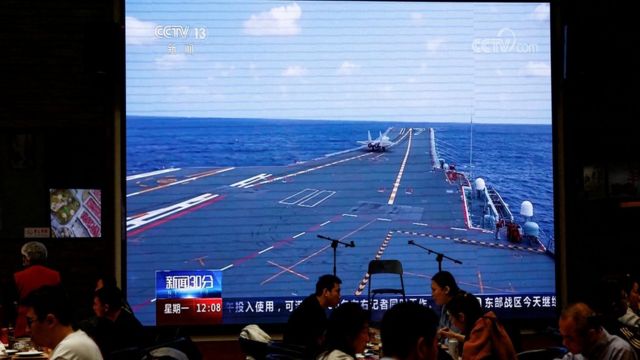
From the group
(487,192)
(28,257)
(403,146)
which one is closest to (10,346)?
(28,257)

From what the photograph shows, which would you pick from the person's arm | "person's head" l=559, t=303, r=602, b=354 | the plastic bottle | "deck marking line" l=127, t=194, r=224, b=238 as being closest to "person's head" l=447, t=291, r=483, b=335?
"person's head" l=559, t=303, r=602, b=354

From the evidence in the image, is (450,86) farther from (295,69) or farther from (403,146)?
(295,69)

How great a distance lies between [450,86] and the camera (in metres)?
8.83

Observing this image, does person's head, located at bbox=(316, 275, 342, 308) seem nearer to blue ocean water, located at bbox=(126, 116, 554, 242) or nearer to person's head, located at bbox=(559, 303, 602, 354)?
person's head, located at bbox=(559, 303, 602, 354)

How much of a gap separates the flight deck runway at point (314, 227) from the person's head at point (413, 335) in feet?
19.8

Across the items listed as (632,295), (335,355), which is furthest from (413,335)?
(632,295)

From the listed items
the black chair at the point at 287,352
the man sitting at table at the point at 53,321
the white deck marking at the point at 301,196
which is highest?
the white deck marking at the point at 301,196

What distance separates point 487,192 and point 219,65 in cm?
326

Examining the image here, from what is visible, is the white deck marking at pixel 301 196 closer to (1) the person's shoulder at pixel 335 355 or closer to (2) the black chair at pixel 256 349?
(2) the black chair at pixel 256 349

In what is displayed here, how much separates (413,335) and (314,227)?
6.15 m

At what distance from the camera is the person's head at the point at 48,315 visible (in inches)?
133

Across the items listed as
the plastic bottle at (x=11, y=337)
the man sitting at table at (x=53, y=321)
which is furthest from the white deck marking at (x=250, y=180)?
the man sitting at table at (x=53, y=321)

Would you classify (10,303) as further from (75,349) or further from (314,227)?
(75,349)

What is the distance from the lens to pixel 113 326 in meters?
5.18
